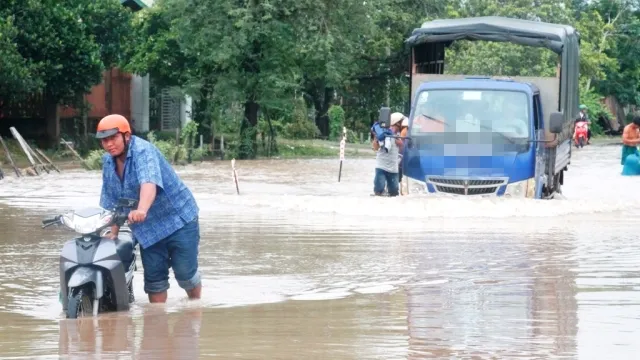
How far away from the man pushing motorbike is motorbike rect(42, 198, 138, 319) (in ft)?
0.48

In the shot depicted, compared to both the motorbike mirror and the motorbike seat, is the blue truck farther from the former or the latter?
the motorbike mirror

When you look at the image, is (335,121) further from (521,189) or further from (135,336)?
(135,336)

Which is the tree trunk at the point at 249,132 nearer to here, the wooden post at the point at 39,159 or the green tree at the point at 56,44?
the green tree at the point at 56,44

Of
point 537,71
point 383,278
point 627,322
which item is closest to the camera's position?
point 627,322

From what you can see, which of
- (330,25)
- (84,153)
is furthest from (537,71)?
(84,153)

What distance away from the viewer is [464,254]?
12.2 metres

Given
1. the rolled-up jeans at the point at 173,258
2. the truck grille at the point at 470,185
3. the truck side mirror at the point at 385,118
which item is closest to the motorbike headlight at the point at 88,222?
the rolled-up jeans at the point at 173,258

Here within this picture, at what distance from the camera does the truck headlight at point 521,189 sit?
16.3m

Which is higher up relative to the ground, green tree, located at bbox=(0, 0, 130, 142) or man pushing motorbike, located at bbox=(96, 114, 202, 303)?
green tree, located at bbox=(0, 0, 130, 142)

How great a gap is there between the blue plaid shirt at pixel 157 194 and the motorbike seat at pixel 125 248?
0.26 ft

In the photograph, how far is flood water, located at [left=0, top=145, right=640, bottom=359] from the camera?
7.34 m

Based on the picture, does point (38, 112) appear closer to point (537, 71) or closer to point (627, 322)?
point (537, 71)

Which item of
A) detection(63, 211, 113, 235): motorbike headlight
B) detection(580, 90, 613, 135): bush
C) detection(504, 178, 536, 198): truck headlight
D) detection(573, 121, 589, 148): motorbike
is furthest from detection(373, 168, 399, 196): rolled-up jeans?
detection(580, 90, 613, 135): bush

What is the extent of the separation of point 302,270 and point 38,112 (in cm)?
2542
